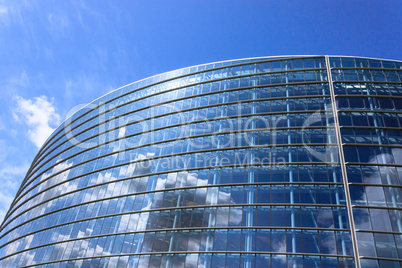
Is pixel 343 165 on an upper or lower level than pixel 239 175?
upper

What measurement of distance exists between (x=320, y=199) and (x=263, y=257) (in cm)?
813

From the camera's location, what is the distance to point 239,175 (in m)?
35.1

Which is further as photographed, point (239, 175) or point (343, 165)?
point (239, 175)

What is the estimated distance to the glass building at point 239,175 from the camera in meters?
30.0

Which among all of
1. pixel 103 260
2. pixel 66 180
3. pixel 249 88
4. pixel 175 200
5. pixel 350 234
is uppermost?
pixel 249 88

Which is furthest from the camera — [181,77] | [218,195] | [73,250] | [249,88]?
[181,77]

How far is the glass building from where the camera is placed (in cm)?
2997

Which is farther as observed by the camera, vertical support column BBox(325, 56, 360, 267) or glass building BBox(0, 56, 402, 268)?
glass building BBox(0, 56, 402, 268)

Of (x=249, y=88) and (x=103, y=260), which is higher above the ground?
(x=249, y=88)

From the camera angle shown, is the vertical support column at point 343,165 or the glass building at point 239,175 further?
the glass building at point 239,175

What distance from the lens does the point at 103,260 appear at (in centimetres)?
3562

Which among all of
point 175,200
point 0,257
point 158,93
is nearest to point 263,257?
point 175,200

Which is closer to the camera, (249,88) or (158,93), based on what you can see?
(249,88)

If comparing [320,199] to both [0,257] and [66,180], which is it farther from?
[0,257]
